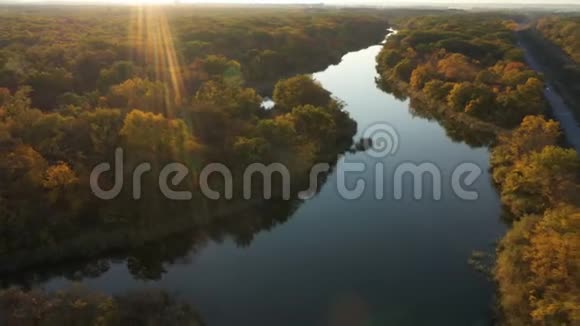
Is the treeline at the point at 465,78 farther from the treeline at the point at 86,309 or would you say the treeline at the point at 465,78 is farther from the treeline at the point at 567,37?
the treeline at the point at 86,309

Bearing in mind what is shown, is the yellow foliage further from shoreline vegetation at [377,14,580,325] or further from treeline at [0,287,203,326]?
shoreline vegetation at [377,14,580,325]

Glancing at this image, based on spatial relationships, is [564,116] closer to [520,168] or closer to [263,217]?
[520,168]

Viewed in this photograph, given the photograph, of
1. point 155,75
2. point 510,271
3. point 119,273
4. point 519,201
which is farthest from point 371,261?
point 155,75

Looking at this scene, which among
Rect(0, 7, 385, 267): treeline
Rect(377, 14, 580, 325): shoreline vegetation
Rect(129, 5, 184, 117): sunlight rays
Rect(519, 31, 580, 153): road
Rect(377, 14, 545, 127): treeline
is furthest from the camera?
Rect(377, 14, 545, 127): treeline

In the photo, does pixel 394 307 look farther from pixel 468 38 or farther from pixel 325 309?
pixel 468 38

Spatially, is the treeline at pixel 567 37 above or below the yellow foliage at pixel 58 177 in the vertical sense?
above

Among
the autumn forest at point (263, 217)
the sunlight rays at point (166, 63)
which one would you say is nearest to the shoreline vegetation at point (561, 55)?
the autumn forest at point (263, 217)

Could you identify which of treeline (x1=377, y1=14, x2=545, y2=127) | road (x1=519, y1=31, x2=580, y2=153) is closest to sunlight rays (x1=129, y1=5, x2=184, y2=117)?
treeline (x1=377, y1=14, x2=545, y2=127)
